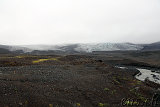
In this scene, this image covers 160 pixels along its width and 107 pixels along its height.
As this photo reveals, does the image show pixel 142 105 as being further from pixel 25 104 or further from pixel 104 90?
pixel 25 104

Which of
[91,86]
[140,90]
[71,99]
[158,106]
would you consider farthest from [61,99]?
[140,90]

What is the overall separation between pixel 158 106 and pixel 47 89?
10.5 m

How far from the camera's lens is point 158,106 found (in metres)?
13.2

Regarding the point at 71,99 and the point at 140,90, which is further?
the point at 140,90

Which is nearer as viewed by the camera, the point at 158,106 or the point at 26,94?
the point at 26,94

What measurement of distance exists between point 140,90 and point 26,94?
13654 millimetres

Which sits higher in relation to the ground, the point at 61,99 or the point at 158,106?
the point at 61,99

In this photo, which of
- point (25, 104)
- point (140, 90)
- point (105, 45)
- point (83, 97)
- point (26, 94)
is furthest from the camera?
point (105, 45)

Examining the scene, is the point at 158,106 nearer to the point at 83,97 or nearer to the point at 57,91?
the point at 83,97

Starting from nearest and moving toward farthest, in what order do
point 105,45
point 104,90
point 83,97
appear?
point 83,97
point 104,90
point 105,45

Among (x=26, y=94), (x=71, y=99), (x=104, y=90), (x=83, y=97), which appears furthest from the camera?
(x=104, y=90)

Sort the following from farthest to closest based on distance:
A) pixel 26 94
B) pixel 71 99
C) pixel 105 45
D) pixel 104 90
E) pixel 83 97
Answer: pixel 105 45 < pixel 104 90 < pixel 83 97 < pixel 71 99 < pixel 26 94

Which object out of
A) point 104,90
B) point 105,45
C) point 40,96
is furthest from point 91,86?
point 105,45

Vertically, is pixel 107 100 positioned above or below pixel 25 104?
below
